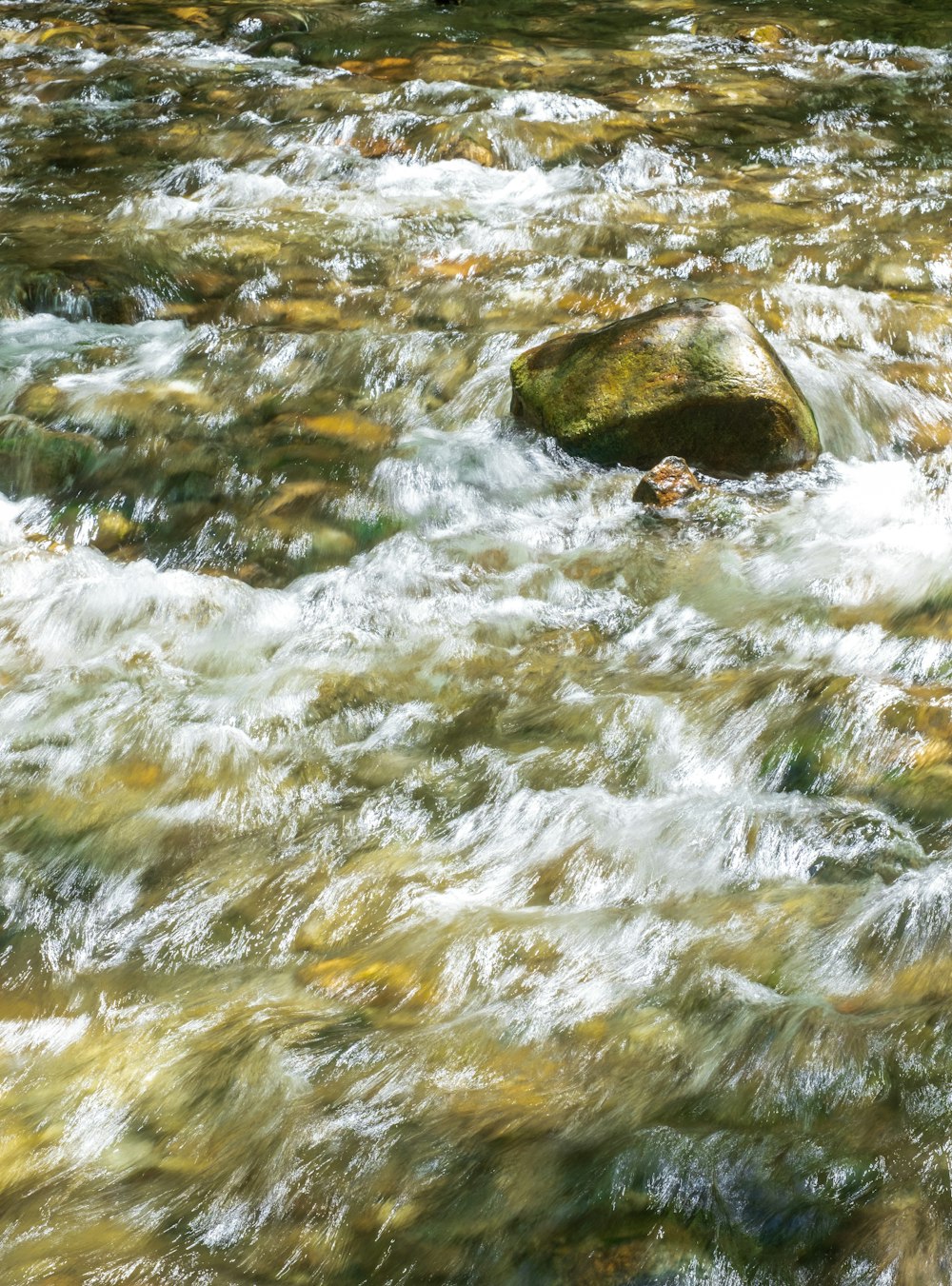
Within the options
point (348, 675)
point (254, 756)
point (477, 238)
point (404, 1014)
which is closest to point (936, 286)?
point (477, 238)

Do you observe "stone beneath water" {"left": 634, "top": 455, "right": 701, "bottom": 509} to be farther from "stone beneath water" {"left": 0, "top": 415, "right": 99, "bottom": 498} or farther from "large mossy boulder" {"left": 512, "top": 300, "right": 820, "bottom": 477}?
"stone beneath water" {"left": 0, "top": 415, "right": 99, "bottom": 498}

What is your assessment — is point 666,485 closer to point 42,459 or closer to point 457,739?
point 457,739

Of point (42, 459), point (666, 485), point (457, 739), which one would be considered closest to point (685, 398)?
point (666, 485)

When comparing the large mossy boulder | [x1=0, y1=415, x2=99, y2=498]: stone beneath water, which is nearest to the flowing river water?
[x1=0, y1=415, x2=99, y2=498]: stone beneath water

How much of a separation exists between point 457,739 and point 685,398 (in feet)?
6.79

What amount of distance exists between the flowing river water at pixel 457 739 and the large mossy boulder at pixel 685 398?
0.57 ft

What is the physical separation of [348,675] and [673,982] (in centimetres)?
185

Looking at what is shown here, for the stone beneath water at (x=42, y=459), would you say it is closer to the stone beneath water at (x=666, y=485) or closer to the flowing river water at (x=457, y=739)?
the flowing river water at (x=457, y=739)

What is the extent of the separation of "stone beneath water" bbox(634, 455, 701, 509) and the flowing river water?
0.10 meters

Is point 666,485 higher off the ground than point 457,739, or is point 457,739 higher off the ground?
point 666,485

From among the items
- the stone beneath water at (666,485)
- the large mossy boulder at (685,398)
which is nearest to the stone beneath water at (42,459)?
the large mossy boulder at (685,398)

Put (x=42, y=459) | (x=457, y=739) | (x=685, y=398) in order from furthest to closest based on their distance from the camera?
(x=42, y=459) < (x=685, y=398) < (x=457, y=739)

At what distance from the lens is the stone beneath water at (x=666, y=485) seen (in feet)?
16.5

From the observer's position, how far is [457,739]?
3.87m
